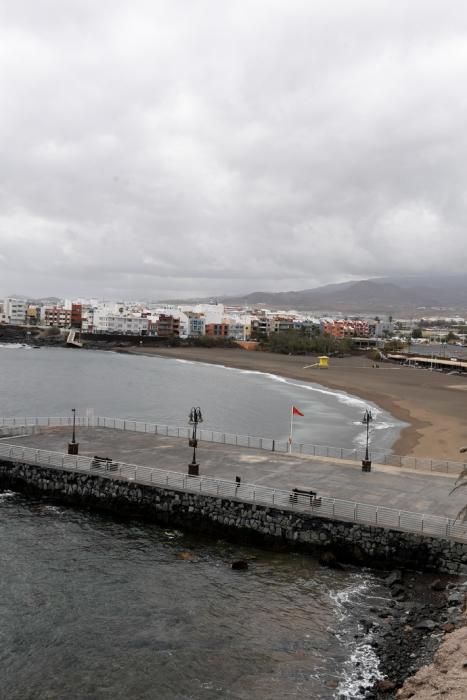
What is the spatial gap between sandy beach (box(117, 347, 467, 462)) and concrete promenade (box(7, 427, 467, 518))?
11686mm

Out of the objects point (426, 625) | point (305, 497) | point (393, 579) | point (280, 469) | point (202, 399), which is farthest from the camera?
point (202, 399)

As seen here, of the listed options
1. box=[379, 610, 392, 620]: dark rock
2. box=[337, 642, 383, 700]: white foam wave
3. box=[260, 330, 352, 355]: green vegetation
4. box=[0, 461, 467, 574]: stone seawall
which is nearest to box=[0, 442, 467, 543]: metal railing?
box=[0, 461, 467, 574]: stone seawall

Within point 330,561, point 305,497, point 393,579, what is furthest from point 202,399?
point 393,579

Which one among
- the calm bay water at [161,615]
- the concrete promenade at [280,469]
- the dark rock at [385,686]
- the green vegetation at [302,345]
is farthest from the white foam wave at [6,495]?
the green vegetation at [302,345]

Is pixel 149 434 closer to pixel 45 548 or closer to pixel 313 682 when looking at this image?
pixel 45 548

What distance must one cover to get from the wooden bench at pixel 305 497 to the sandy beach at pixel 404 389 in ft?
56.0

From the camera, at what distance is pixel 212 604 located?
1817 cm

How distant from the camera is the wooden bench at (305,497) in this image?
22.3m

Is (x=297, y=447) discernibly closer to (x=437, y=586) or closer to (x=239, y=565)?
(x=239, y=565)

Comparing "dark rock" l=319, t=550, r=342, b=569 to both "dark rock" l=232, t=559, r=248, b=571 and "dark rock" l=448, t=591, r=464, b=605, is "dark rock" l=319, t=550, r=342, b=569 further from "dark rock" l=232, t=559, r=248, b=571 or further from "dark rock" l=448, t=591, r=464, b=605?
"dark rock" l=448, t=591, r=464, b=605

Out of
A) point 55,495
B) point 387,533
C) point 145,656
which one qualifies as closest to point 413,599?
point 387,533

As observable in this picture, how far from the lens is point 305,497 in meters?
22.5

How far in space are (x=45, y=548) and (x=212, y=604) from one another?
7.42 metres

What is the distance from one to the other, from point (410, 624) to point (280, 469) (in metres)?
11.4
